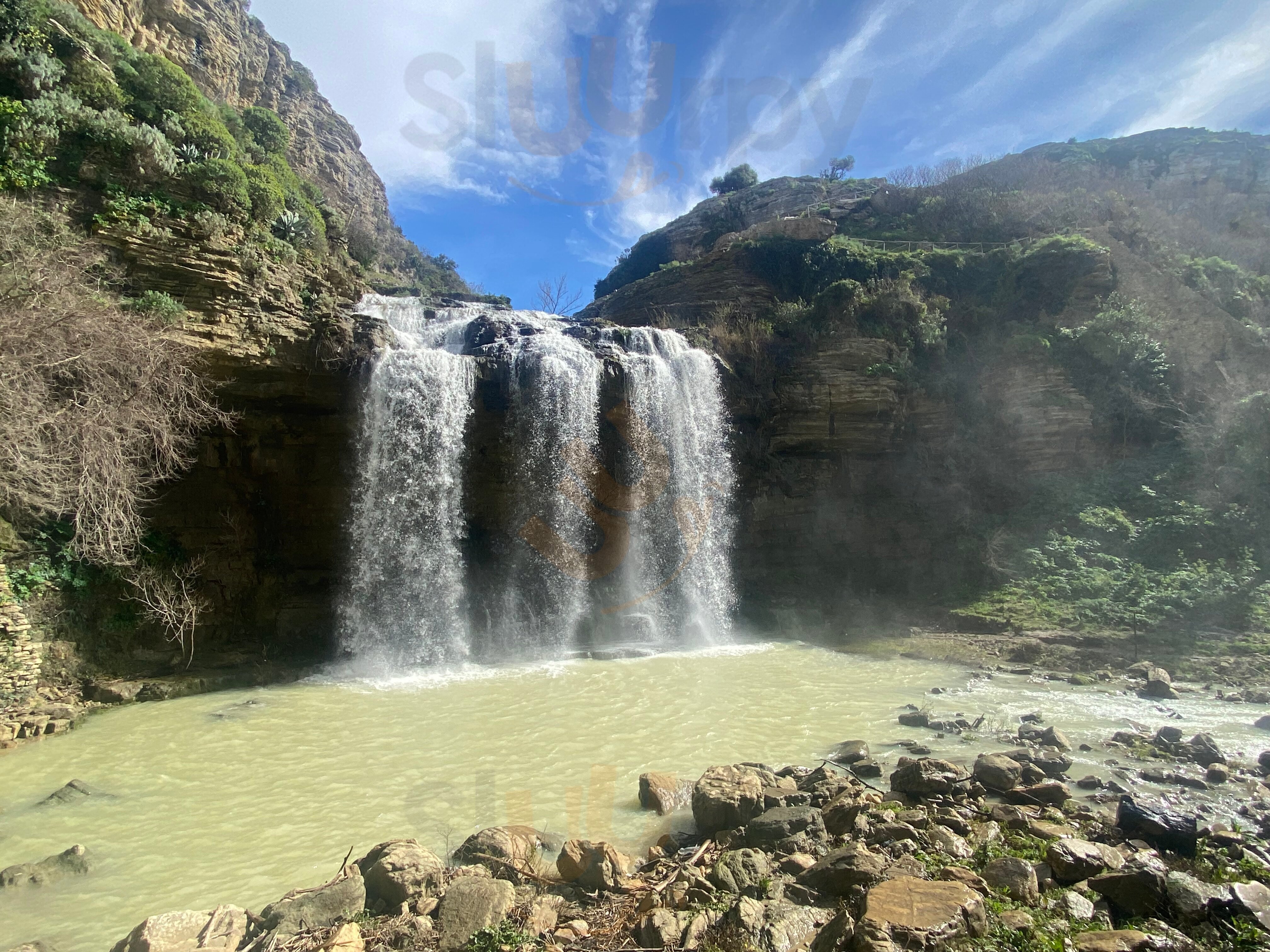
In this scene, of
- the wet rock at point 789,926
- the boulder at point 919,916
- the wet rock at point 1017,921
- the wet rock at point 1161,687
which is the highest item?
the boulder at point 919,916

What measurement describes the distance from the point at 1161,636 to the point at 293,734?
16.0m

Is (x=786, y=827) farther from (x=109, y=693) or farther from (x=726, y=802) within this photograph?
(x=109, y=693)

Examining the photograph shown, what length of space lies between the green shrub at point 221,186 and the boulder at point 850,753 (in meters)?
15.2

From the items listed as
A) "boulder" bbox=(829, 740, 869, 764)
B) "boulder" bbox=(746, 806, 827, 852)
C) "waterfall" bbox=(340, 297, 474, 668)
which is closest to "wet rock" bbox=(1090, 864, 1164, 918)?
"boulder" bbox=(746, 806, 827, 852)

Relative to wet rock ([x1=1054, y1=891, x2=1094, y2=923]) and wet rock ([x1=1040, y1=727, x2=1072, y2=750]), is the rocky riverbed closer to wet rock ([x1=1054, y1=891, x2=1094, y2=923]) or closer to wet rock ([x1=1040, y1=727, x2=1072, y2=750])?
wet rock ([x1=1054, y1=891, x2=1094, y2=923])

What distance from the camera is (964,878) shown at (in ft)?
11.3

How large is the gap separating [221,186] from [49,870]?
41.9ft

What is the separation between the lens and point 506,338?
1764 cm

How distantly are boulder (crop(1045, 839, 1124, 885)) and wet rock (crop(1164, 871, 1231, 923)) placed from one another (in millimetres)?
394

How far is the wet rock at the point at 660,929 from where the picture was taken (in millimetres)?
3225

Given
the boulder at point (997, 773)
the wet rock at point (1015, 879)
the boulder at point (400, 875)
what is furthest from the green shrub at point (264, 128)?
the wet rock at point (1015, 879)

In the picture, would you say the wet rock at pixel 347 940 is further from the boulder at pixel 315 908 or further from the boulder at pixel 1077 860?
the boulder at pixel 1077 860

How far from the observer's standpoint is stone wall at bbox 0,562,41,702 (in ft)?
29.5

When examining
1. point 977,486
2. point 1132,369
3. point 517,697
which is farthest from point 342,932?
point 1132,369
